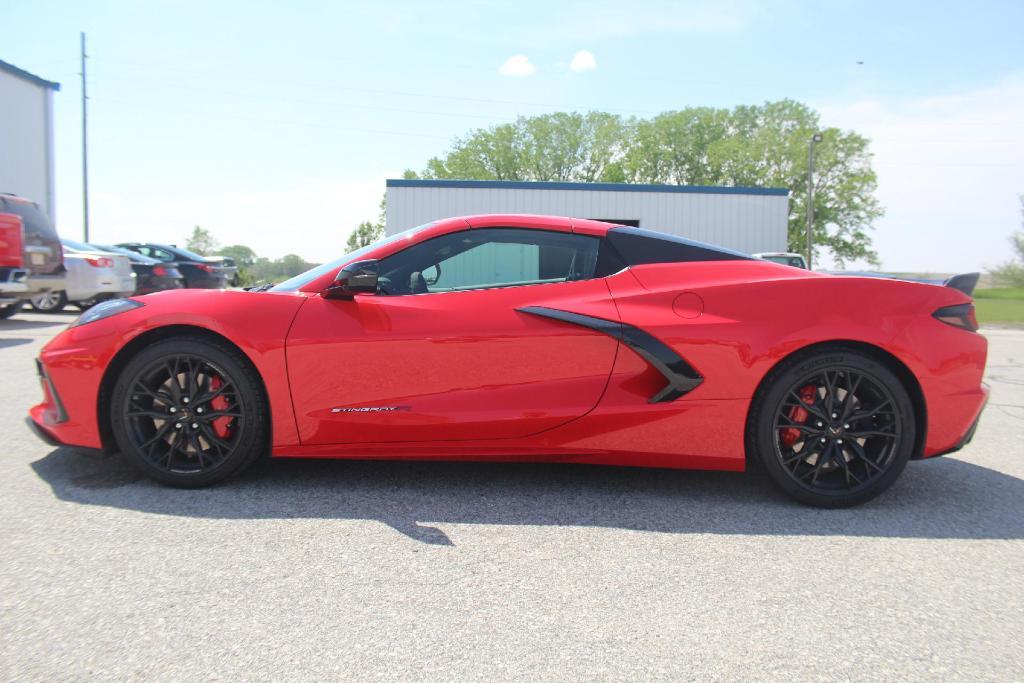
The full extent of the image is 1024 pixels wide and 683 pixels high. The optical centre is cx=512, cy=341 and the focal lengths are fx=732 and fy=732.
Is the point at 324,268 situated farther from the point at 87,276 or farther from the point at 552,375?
the point at 87,276

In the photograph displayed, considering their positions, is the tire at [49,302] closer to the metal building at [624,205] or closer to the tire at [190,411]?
the metal building at [624,205]

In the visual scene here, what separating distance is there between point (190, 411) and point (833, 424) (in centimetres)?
287

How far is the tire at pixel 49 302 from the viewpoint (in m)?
14.0

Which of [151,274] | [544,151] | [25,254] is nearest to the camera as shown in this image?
[25,254]

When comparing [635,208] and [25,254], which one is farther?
[635,208]

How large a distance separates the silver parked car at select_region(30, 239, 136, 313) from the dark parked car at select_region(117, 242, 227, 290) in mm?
4159

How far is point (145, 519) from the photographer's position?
2945 millimetres

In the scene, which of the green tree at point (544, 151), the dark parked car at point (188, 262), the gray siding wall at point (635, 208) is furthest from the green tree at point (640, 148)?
the dark parked car at point (188, 262)

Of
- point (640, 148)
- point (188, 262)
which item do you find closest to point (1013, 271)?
point (640, 148)

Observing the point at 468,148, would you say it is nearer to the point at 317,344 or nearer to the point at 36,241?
the point at 36,241

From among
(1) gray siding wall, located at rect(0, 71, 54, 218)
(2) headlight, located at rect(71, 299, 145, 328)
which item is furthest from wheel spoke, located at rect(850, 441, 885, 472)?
(1) gray siding wall, located at rect(0, 71, 54, 218)

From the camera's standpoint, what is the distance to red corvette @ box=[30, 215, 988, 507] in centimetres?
321

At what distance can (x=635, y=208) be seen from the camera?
74.5 feet

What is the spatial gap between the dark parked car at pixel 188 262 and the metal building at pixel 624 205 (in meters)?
4.91
